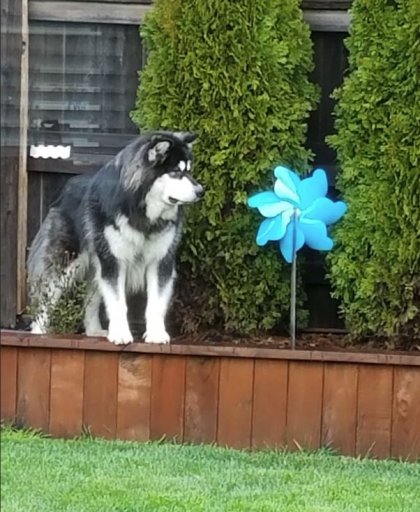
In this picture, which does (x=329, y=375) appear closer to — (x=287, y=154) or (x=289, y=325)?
(x=289, y=325)

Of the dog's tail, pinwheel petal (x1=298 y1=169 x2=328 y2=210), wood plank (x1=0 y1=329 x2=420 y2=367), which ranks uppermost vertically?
pinwheel petal (x1=298 y1=169 x2=328 y2=210)

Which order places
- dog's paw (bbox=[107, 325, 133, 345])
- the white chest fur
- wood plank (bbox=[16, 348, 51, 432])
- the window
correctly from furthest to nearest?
the window
the white chest fur
dog's paw (bbox=[107, 325, 133, 345])
wood plank (bbox=[16, 348, 51, 432])

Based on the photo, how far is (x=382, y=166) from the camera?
5.37 m

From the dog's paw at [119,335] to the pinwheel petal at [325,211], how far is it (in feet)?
3.43

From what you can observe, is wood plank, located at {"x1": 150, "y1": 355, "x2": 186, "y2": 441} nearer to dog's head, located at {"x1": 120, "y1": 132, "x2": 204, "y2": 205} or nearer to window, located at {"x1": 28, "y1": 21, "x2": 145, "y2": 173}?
dog's head, located at {"x1": 120, "y1": 132, "x2": 204, "y2": 205}

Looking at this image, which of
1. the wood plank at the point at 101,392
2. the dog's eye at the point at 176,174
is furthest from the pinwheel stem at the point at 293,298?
the wood plank at the point at 101,392

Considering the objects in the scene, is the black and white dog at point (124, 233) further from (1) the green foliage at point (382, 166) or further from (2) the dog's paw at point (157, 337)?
(1) the green foliage at point (382, 166)

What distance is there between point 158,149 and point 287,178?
0.67m

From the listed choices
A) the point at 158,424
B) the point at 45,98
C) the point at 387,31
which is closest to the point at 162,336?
the point at 158,424

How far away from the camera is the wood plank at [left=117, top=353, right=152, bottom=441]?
514 cm

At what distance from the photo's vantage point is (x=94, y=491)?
150 inches

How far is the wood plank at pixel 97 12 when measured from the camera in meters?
5.87

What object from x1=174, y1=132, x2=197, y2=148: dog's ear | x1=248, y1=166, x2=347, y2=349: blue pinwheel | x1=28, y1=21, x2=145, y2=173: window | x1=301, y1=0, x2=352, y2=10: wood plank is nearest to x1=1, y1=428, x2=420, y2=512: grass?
x1=248, y1=166, x2=347, y2=349: blue pinwheel

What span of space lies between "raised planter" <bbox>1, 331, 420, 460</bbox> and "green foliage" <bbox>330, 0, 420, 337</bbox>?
425 mm
